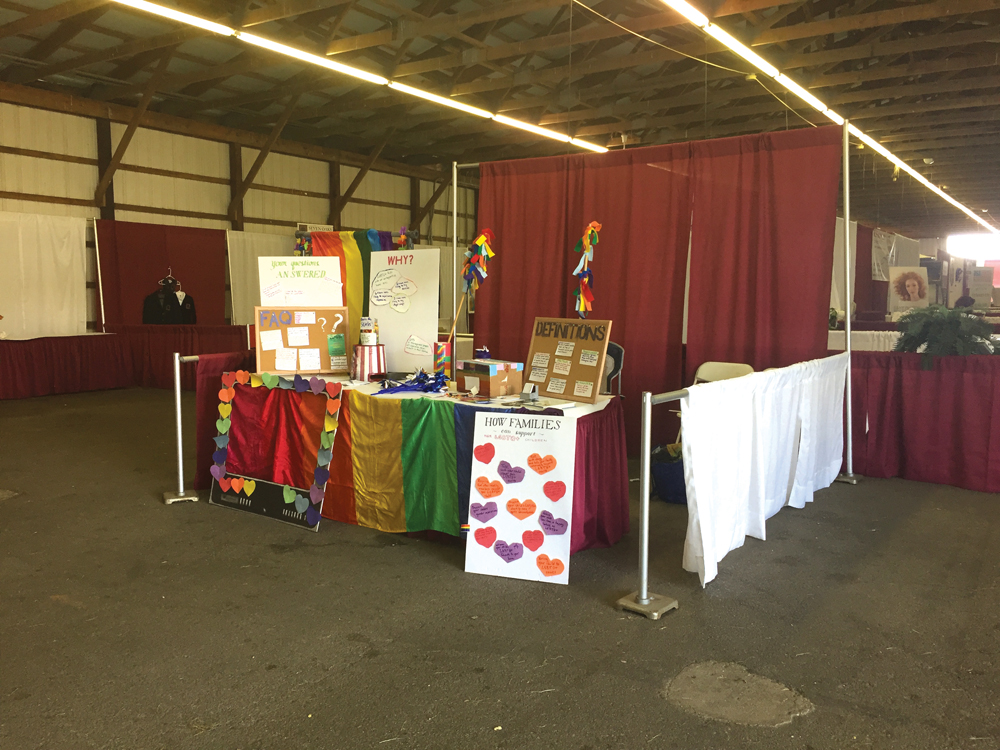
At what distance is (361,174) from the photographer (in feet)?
39.6

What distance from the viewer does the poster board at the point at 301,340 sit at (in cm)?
396

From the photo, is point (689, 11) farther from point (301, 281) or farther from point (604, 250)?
point (301, 281)

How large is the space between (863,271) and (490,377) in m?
8.31

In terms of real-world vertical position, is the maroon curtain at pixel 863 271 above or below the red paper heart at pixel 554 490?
above

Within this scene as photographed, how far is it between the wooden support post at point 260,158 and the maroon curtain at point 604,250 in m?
5.67

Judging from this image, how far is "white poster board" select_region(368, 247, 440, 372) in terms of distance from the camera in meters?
4.01

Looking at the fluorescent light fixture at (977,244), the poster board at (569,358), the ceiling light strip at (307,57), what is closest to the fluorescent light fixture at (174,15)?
the ceiling light strip at (307,57)

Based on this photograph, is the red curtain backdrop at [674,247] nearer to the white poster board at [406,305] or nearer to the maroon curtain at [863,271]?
the white poster board at [406,305]

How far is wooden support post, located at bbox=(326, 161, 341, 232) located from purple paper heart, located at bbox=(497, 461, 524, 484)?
1013 cm

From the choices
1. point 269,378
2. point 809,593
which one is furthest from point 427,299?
point 809,593

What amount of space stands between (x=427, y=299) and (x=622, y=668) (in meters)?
2.33

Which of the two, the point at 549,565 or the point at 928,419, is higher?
the point at 928,419

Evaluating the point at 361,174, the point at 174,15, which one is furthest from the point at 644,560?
the point at 361,174

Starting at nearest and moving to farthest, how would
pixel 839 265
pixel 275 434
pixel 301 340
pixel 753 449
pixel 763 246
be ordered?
pixel 753 449 < pixel 275 434 < pixel 301 340 < pixel 763 246 < pixel 839 265
